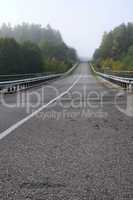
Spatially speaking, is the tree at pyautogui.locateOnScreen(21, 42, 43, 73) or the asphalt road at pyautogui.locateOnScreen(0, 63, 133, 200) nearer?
the asphalt road at pyautogui.locateOnScreen(0, 63, 133, 200)

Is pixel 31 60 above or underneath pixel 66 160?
above

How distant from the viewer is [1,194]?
14.0 ft

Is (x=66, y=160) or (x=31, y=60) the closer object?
(x=66, y=160)

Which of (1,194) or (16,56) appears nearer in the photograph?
(1,194)

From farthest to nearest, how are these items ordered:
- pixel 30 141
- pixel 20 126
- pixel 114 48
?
pixel 114 48
pixel 20 126
pixel 30 141

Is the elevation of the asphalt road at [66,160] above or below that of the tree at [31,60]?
below

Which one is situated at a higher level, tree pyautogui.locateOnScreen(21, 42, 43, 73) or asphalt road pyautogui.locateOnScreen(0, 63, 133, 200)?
tree pyautogui.locateOnScreen(21, 42, 43, 73)

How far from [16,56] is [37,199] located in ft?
212

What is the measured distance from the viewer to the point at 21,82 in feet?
98.2

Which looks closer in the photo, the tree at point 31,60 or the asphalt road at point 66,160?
the asphalt road at point 66,160

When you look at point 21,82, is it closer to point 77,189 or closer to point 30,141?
point 30,141

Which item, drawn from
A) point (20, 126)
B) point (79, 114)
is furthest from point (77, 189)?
point (79, 114)

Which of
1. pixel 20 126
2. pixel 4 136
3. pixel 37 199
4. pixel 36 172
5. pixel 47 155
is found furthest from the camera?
pixel 20 126

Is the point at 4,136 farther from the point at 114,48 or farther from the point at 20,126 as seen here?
the point at 114,48
